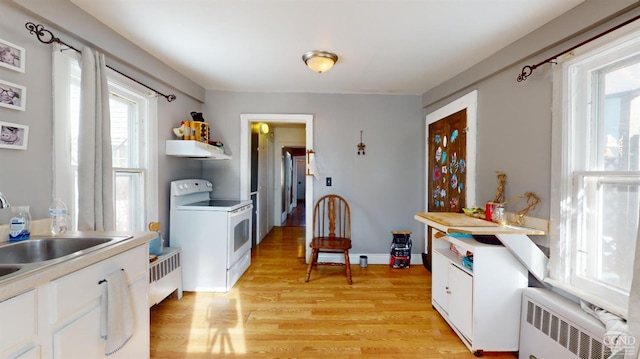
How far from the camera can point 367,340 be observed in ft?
6.07

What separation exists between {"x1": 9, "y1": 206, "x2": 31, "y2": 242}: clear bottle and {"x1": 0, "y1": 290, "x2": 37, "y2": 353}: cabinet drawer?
633mm

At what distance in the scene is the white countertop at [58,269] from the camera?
0.80 m

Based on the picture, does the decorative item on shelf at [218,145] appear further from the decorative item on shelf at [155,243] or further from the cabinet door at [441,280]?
the cabinet door at [441,280]

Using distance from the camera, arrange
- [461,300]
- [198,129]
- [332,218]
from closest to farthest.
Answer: [461,300] → [198,129] → [332,218]

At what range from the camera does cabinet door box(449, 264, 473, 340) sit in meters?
1.76

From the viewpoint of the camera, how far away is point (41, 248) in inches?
51.7

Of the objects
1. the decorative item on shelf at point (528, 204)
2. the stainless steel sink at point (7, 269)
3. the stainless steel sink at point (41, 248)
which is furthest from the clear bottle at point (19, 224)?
the decorative item on shelf at point (528, 204)

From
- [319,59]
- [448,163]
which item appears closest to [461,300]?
[448,163]

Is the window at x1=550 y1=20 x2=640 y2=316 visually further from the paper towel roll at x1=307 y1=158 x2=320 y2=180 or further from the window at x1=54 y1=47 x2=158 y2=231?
the window at x1=54 y1=47 x2=158 y2=231

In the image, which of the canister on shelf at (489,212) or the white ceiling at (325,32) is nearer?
the white ceiling at (325,32)

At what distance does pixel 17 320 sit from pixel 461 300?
2276 millimetres

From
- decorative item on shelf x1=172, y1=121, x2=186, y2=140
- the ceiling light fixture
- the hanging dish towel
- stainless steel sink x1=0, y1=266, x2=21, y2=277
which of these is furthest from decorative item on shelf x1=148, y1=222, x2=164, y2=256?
the ceiling light fixture

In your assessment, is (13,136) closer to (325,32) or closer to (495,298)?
(325,32)

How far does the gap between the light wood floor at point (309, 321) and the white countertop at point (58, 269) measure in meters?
0.92
